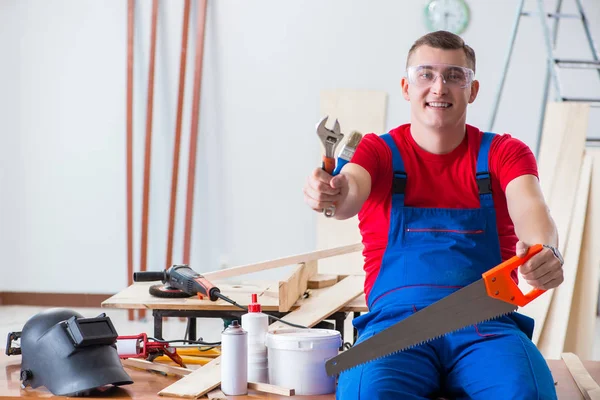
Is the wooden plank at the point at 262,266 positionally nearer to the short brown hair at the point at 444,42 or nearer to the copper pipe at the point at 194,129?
the short brown hair at the point at 444,42

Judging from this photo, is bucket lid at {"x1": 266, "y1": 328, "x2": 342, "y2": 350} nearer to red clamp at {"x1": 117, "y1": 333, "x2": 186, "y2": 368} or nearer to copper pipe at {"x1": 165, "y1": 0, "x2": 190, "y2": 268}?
red clamp at {"x1": 117, "y1": 333, "x2": 186, "y2": 368}

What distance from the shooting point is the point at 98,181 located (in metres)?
6.58

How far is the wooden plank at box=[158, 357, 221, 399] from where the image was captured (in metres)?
2.22

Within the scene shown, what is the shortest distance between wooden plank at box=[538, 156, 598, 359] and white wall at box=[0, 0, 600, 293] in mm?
1403

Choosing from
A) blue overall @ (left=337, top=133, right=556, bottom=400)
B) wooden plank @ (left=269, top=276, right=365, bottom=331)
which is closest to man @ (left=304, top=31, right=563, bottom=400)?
blue overall @ (left=337, top=133, right=556, bottom=400)

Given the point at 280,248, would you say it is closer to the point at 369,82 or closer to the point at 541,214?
the point at 369,82

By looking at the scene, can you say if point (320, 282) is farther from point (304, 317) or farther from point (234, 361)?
point (234, 361)

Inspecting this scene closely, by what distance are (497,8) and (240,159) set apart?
2.41 meters

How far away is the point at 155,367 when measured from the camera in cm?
255

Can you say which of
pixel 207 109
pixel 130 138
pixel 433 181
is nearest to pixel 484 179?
pixel 433 181

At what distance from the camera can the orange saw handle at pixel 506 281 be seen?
190 cm

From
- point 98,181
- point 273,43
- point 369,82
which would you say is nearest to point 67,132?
point 98,181

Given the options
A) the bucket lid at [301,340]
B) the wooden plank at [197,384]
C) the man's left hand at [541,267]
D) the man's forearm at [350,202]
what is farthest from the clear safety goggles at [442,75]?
the wooden plank at [197,384]

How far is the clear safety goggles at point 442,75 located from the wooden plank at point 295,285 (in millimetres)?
985
